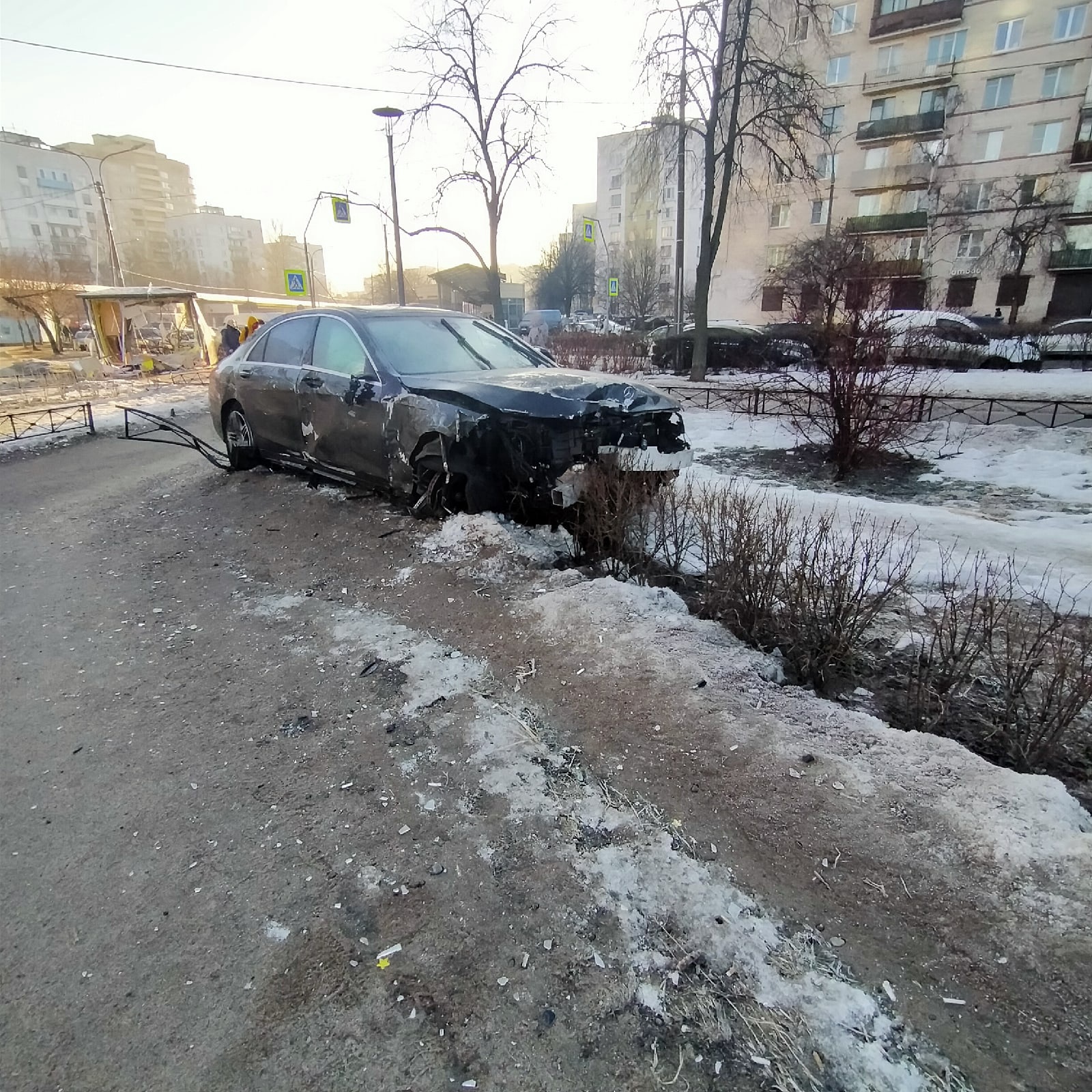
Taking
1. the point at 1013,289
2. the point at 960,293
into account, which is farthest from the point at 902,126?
the point at 1013,289

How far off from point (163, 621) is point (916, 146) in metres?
45.2

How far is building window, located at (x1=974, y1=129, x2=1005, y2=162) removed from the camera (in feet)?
112

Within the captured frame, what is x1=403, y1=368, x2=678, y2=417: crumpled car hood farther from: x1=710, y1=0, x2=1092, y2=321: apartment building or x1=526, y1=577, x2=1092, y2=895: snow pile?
x1=710, y1=0, x2=1092, y2=321: apartment building

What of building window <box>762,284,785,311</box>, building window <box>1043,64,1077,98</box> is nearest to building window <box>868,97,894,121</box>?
building window <box>1043,64,1077,98</box>

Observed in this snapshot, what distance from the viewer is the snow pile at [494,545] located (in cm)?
427

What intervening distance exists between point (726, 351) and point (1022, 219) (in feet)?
83.4

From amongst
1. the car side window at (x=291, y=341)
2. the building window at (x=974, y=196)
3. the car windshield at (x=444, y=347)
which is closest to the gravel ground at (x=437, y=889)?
the car windshield at (x=444, y=347)

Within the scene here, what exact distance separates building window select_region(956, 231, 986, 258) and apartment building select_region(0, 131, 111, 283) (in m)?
73.0

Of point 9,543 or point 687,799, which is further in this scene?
point 9,543

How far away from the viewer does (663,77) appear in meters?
14.9

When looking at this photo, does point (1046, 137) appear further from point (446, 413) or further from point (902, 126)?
point (446, 413)

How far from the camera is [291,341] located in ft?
20.0

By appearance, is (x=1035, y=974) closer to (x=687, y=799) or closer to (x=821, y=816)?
(x=821, y=816)

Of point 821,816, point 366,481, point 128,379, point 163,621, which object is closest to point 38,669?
point 163,621
